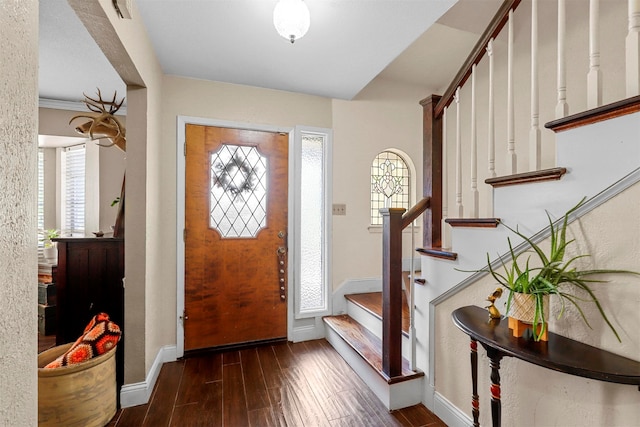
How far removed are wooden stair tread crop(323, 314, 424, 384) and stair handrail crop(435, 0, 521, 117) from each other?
1.67 metres

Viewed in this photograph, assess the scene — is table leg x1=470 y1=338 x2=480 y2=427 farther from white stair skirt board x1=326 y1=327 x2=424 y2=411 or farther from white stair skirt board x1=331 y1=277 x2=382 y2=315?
white stair skirt board x1=331 y1=277 x2=382 y2=315

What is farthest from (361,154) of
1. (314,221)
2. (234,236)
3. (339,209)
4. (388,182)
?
(234,236)

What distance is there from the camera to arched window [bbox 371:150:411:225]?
330 centimetres

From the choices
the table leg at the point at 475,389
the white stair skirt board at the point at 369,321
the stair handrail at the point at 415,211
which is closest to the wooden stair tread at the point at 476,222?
the stair handrail at the point at 415,211

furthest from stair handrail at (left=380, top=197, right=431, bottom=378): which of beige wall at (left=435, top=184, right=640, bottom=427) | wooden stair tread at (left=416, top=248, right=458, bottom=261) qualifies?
beige wall at (left=435, top=184, right=640, bottom=427)

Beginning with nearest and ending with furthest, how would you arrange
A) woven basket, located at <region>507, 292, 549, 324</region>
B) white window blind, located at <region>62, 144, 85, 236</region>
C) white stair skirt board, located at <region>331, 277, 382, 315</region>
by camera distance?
woven basket, located at <region>507, 292, 549, 324</region> < white stair skirt board, located at <region>331, 277, 382, 315</region> < white window blind, located at <region>62, 144, 85, 236</region>

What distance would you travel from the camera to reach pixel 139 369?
1.95 meters

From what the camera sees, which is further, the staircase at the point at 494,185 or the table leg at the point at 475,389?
the table leg at the point at 475,389

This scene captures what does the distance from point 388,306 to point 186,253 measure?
1749 mm

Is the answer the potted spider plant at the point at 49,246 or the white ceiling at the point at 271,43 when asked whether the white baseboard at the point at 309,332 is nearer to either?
the white ceiling at the point at 271,43

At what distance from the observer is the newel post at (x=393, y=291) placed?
1845 mm

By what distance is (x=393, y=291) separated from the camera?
1.84 meters

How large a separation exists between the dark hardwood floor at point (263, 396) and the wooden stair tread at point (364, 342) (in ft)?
0.65

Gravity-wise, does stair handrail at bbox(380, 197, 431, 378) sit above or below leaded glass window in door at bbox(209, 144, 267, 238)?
below
